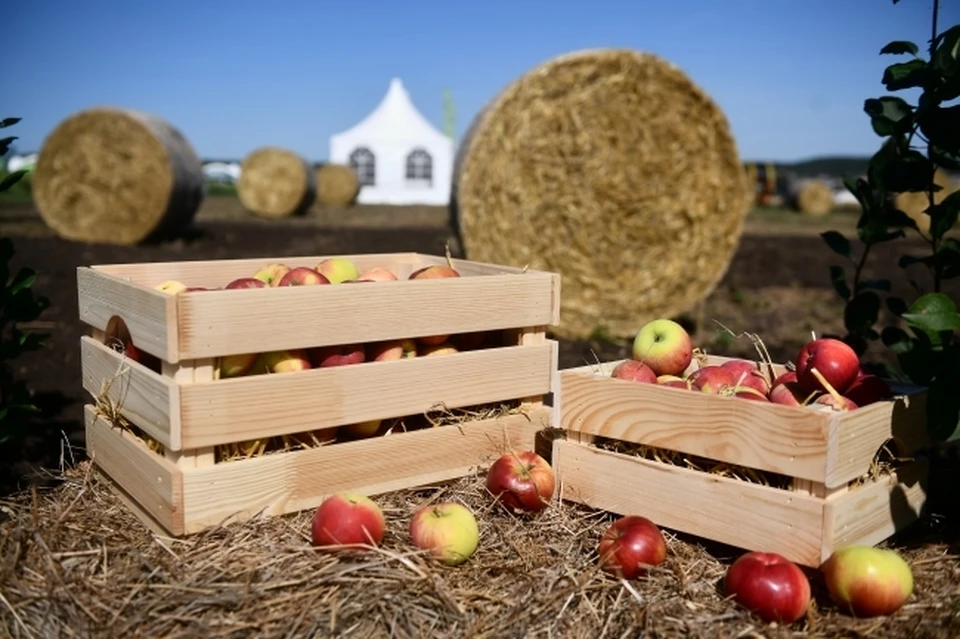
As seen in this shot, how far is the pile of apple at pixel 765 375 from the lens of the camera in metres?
2.47

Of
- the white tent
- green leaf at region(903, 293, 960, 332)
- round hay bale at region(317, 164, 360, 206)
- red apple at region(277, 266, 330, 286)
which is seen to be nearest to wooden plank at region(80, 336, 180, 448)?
red apple at region(277, 266, 330, 286)

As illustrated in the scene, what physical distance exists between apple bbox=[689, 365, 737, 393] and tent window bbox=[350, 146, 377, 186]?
31.0 metres

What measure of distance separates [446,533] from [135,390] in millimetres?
925

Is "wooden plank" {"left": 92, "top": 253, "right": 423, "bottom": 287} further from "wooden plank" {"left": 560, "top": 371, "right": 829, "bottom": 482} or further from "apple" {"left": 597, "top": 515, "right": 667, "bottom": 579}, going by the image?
"apple" {"left": 597, "top": 515, "right": 667, "bottom": 579}

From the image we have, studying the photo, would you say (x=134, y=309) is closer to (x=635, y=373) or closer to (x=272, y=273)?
(x=272, y=273)

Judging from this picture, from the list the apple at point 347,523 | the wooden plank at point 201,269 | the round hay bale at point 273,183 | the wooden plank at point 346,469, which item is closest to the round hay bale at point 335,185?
the round hay bale at point 273,183

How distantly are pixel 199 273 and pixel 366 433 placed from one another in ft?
2.92

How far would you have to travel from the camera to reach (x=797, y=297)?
30.2 feet

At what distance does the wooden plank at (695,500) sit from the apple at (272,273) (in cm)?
101

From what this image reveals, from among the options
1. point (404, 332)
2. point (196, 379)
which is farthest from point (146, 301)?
point (404, 332)

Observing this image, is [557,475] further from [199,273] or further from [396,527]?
[199,273]

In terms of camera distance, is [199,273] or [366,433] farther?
[199,273]

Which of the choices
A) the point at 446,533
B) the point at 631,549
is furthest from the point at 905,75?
the point at 446,533

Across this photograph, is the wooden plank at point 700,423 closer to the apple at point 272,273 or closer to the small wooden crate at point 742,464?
the small wooden crate at point 742,464
